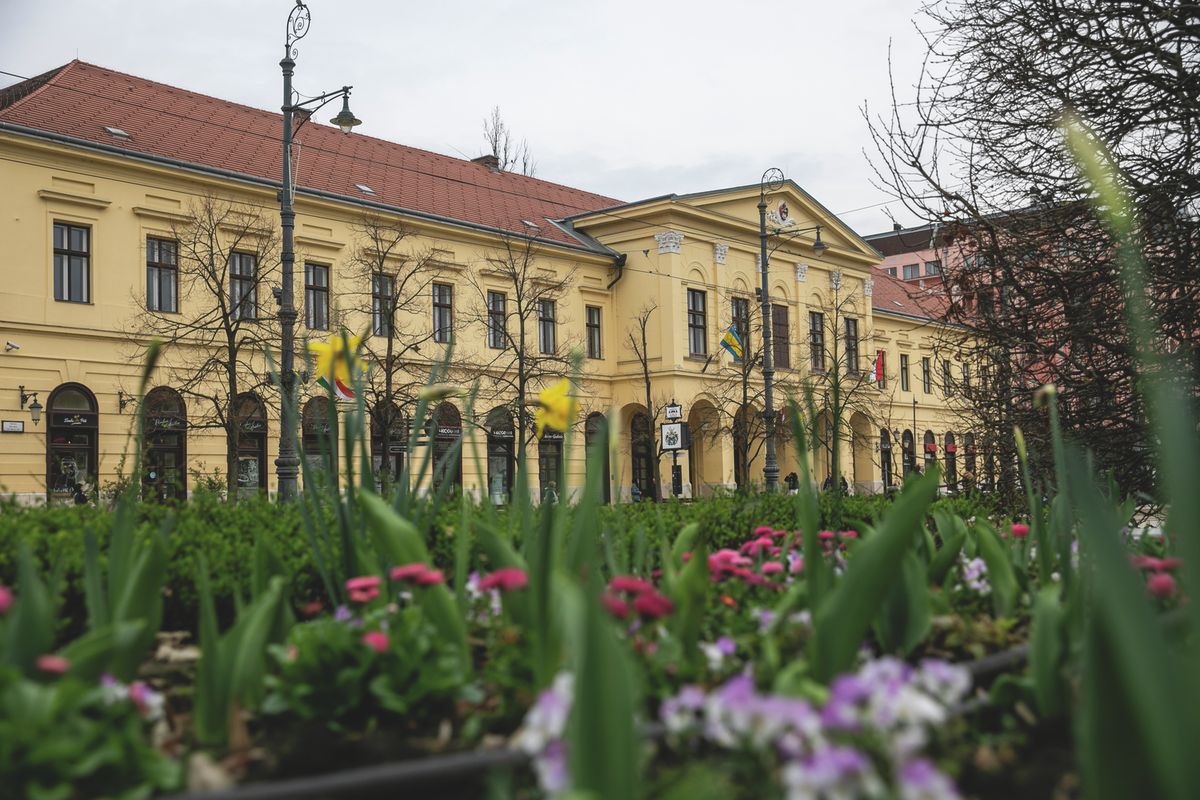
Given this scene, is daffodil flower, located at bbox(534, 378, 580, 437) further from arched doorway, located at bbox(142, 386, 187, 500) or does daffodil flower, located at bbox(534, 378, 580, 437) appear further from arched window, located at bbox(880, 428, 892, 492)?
arched doorway, located at bbox(142, 386, 187, 500)

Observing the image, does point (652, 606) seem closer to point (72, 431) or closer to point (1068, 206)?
point (1068, 206)

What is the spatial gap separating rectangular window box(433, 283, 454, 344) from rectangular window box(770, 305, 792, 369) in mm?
14116

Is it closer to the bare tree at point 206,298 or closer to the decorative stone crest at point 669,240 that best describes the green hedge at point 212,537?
the bare tree at point 206,298

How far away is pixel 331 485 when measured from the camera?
3197 mm

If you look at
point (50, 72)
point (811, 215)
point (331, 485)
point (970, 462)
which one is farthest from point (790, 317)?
point (331, 485)

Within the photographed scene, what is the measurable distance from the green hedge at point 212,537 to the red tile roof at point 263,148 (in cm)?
2116

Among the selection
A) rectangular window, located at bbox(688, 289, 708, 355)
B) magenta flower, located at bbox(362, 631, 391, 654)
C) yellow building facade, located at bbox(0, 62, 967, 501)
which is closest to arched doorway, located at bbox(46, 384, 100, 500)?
yellow building facade, located at bbox(0, 62, 967, 501)

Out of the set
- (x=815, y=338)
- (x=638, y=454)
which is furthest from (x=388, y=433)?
(x=815, y=338)

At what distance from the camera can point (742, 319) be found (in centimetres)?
3400

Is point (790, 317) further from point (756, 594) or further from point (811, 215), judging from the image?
point (756, 594)

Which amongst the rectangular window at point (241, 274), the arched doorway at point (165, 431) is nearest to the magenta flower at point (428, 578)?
the arched doorway at point (165, 431)

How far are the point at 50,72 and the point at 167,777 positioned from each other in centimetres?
2864

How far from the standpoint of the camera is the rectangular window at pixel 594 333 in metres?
36.9

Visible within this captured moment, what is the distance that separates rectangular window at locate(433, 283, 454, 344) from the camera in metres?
31.7
